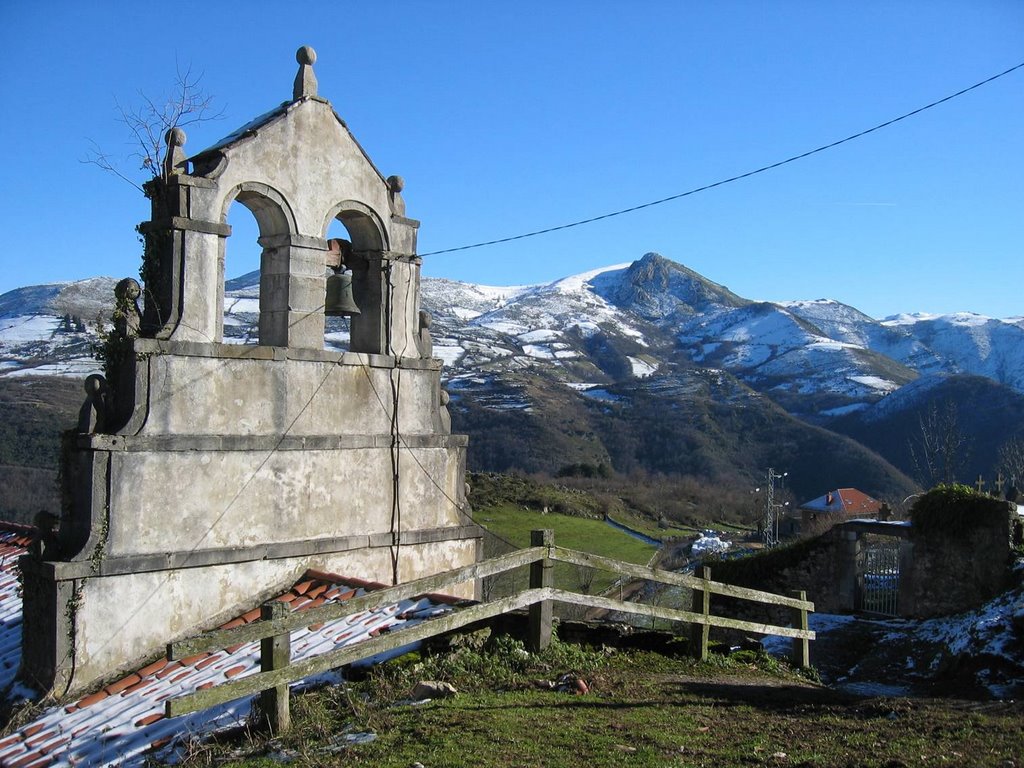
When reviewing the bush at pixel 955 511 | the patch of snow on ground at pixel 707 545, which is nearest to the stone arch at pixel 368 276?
the bush at pixel 955 511

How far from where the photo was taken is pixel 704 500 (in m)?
96.8

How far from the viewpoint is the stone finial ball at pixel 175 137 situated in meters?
8.50

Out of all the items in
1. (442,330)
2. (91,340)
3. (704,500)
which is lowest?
(704,500)

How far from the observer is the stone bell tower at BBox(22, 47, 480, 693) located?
7605mm

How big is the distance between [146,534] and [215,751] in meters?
2.55

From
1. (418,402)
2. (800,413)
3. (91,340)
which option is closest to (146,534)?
(91,340)

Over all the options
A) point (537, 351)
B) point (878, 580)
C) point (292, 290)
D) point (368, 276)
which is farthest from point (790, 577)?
point (537, 351)

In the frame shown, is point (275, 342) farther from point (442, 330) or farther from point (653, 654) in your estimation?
point (442, 330)

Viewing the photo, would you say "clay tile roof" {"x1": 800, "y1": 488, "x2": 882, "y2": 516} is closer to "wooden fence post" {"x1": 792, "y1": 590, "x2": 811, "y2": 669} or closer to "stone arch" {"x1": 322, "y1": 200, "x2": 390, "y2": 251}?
"wooden fence post" {"x1": 792, "y1": 590, "x2": 811, "y2": 669}

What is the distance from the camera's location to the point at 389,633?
6.63 meters

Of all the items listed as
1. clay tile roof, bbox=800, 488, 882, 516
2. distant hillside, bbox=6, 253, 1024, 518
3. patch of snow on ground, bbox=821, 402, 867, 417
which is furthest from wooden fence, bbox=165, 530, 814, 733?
patch of snow on ground, bbox=821, 402, 867, 417

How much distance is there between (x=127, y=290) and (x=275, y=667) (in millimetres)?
3789

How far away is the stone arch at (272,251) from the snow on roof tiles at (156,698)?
2.44 metres

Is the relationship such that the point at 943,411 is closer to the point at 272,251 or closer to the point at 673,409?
the point at 673,409
